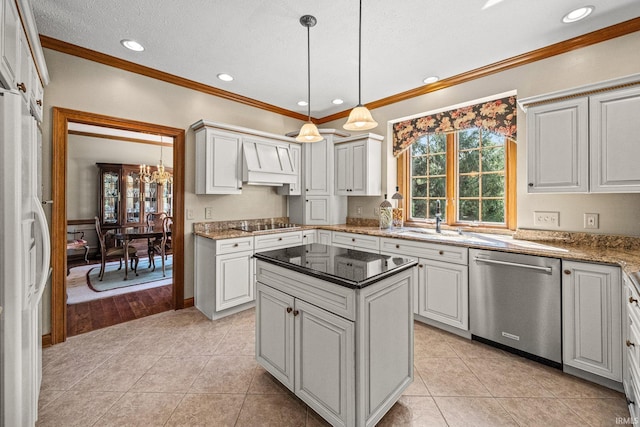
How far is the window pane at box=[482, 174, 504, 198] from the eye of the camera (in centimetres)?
327

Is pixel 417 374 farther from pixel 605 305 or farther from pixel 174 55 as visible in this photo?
pixel 174 55

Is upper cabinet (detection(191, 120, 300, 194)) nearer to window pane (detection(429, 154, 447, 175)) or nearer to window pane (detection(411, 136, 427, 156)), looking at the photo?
window pane (detection(411, 136, 427, 156))

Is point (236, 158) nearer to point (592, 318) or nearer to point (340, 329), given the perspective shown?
point (340, 329)

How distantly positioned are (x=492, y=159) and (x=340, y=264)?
264 cm

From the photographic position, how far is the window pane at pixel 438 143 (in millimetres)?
3736

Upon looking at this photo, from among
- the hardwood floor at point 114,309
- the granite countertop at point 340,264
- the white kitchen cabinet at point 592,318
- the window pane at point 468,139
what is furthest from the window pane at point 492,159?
the hardwood floor at point 114,309

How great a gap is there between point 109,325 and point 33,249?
72.6 inches

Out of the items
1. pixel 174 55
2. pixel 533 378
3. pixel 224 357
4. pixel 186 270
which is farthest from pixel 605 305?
pixel 174 55

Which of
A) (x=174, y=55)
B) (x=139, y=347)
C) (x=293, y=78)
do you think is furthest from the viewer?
(x=293, y=78)

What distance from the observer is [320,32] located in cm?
249

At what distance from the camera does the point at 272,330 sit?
Answer: 6.29ft

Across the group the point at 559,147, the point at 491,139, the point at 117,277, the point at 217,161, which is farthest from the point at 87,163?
the point at 559,147

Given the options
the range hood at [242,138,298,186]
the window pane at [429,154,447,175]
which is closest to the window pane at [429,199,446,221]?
the window pane at [429,154,447,175]

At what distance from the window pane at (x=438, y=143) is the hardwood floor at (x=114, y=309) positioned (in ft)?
12.9
